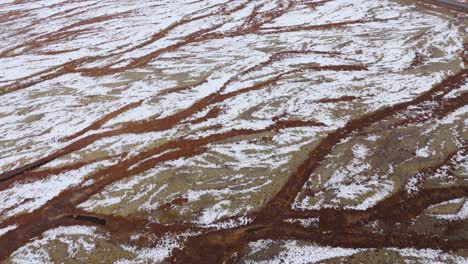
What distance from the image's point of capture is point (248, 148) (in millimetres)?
6379

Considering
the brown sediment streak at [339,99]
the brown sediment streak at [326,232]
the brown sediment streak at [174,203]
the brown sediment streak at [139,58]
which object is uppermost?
the brown sediment streak at [139,58]

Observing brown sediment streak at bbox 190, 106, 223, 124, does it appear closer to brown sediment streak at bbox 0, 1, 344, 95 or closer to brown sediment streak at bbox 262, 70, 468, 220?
brown sediment streak at bbox 262, 70, 468, 220

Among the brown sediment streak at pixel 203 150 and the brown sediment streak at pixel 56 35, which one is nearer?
the brown sediment streak at pixel 203 150

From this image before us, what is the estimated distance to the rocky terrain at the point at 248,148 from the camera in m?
4.69

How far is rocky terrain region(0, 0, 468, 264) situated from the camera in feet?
15.4

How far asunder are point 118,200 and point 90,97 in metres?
4.50

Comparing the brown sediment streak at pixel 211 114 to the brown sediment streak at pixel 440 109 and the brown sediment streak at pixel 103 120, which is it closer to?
the brown sediment streak at pixel 103 120

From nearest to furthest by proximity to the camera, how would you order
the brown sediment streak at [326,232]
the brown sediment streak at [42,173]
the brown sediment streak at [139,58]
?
the brown sediment streak at [326,232]
the brown sediment streak at [42,173]
the brown sediment streak at [139,58]

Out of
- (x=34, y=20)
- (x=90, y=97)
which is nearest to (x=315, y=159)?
(x=90, y=97)

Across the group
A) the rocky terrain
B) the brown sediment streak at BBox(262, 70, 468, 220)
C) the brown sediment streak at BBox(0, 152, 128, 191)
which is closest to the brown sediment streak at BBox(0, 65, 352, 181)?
the rocky terrain

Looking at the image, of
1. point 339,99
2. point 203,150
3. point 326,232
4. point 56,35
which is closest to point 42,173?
point 203,150

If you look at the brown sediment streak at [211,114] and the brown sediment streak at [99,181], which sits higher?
the brown sediment streak at [211,114]

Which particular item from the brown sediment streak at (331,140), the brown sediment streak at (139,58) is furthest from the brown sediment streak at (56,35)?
the brown sediment streak at (331,140)

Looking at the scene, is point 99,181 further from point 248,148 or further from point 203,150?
point 248,148
